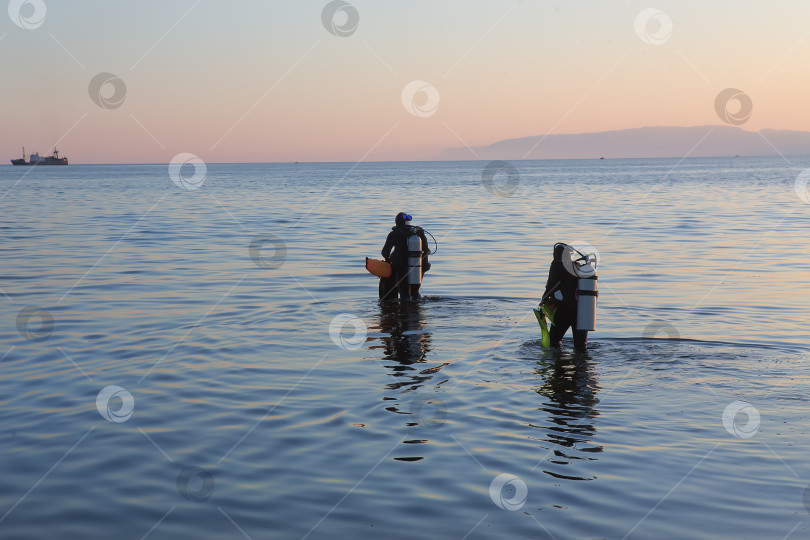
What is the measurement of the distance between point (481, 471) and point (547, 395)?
8.34 ft

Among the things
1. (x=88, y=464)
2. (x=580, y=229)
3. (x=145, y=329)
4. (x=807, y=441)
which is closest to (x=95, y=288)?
(x=145, y=329)

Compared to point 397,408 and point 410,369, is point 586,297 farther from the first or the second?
point 397,408

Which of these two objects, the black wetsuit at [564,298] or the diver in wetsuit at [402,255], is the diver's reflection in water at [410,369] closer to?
the diver in wetsuit at [402,255]

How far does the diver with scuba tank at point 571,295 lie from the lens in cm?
1078

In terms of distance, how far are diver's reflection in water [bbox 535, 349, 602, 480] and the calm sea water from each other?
3cm

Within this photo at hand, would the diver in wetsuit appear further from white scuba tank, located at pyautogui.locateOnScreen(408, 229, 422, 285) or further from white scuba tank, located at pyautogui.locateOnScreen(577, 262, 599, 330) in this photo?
white scuba tank, located at pyautogui.locateOnScreen(577, 262, 599, 330)

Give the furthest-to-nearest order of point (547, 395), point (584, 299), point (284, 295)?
point (284, 295) → point (584, 299) → point (547, 395)

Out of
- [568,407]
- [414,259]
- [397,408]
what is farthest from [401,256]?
[568,407]

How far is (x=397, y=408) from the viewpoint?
855 centimetres

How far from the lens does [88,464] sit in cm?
692

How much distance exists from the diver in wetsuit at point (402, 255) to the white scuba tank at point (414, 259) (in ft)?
0.09

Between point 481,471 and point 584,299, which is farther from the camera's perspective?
point 584,299

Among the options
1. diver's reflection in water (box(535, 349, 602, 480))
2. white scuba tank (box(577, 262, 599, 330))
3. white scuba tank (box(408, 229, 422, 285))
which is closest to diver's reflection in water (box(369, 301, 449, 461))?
white scuba tank (box(408, 229, 422, 285))

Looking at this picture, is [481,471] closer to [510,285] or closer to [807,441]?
[807,441]
